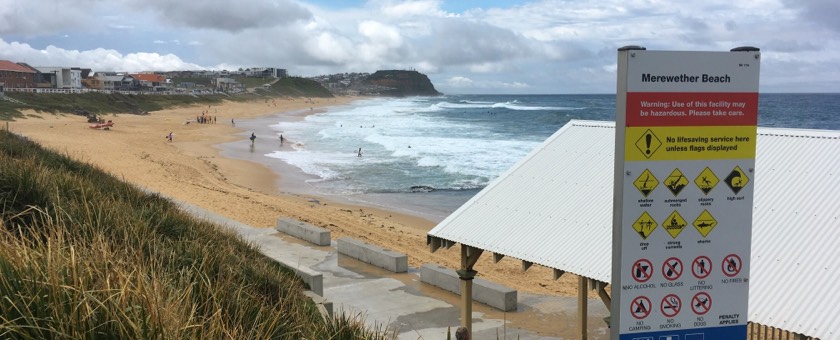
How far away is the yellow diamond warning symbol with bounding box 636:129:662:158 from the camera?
313 centimetres

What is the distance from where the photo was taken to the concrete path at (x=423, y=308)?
962 centimetres

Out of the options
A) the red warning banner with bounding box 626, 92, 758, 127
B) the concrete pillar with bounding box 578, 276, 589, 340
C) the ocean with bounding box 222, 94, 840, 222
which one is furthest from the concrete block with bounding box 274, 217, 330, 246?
the red warning banner with bounding box 626, 92, 758, 127

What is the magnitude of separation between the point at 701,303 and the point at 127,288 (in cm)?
288

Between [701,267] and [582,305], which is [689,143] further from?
[582,305]

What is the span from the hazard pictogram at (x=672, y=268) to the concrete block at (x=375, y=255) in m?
9.71

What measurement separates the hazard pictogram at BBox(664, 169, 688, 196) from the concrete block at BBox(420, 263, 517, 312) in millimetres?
7435

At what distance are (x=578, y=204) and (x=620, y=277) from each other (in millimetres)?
4234

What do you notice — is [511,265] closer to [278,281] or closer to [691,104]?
[278,281]

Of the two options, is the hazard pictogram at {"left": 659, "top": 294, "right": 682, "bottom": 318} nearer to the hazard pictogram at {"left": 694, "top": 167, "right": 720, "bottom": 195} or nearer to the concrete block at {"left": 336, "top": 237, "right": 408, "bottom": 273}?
the hazard pictogram at {"left": 694, "top": 167, "right": 720, "bottom": 195}

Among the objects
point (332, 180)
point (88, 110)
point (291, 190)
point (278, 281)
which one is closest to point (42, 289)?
point (278, 281)

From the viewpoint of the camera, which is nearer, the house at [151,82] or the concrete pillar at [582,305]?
the concrete pillar at [582,305]

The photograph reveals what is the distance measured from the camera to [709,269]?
3.32 metres

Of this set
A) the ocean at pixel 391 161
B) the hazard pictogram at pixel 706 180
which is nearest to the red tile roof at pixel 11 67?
the ocean at pixel 391 161

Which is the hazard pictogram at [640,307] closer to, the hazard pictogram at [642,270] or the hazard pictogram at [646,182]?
the hazard pictogram at [642,270]
